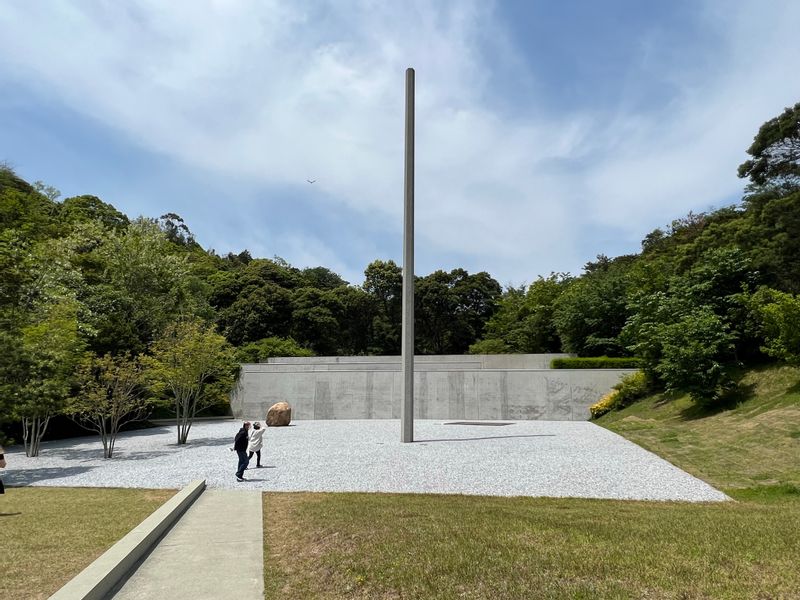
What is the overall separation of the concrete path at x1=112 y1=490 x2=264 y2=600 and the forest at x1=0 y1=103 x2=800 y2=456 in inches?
369

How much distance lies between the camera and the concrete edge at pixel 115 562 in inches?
182

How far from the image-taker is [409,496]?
32.8ft

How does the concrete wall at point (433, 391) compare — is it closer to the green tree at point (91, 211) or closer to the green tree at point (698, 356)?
the green tree at point (698, 356)

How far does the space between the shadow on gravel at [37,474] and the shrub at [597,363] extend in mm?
21727

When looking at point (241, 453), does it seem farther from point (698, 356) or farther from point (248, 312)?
point (248, 312)

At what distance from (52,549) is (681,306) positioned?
75.7 ft

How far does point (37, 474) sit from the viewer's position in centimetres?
1473

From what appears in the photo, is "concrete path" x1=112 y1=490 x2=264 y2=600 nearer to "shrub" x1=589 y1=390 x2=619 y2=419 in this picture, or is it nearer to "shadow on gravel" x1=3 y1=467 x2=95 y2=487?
"shadow on gravel" x1=3 y1=467 x2=95 y2=487

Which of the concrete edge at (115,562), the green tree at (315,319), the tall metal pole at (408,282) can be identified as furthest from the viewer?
the green tree at (315,319)

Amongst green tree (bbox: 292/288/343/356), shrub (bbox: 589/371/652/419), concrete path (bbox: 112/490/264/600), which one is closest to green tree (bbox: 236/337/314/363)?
green tree (bbox: 292/288/343/356)

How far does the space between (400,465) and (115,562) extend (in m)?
9.06

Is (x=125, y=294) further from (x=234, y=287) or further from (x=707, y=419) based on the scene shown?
(x=707, y=419)

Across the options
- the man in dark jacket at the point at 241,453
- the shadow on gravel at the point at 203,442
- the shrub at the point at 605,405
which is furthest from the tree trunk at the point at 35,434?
the shrub at the point at 605,405

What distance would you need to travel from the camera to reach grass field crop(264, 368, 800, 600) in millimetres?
4395
